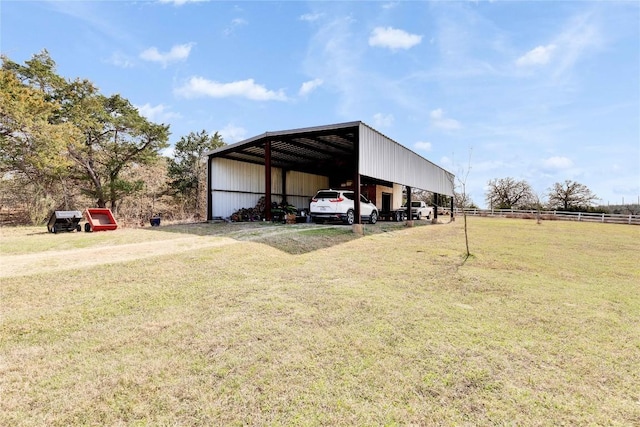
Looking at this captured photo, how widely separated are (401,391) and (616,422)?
151 cm

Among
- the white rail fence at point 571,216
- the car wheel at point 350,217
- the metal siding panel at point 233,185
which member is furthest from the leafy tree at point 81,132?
the white rail fence at point 571,216

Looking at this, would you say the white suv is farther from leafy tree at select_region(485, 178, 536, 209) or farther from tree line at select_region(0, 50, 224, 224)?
leafy tree at select_region(485, 178, 536, 209)

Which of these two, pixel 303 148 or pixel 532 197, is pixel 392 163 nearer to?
pixel 303 148

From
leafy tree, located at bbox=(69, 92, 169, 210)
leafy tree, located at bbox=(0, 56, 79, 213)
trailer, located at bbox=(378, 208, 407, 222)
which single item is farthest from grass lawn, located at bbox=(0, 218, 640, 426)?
trailer, located at bbox=(378, 208, 407, 222)

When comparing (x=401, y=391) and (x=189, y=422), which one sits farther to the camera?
(x=401, y=391)

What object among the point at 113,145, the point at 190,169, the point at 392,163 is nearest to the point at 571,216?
the point at 392,163

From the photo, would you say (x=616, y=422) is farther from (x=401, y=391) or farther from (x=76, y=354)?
(x=76, y=354)

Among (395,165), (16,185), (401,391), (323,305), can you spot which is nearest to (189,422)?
(401,391)

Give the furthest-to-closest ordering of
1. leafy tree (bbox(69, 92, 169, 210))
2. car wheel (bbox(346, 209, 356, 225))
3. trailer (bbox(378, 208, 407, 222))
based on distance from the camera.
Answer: trailer (bbox(378, 208, 407, 222)) → leafy tree (bbox(69, 92, 169, 210)) → car wheel (bbox(346, 209, 356, 225))

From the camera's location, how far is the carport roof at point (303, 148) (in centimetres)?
1300

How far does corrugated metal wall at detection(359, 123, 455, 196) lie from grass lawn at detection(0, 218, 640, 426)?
7.11 meters

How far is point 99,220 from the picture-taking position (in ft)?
41.2

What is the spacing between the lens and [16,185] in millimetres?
15938

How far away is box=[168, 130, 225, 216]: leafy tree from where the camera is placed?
22875 millimetres
